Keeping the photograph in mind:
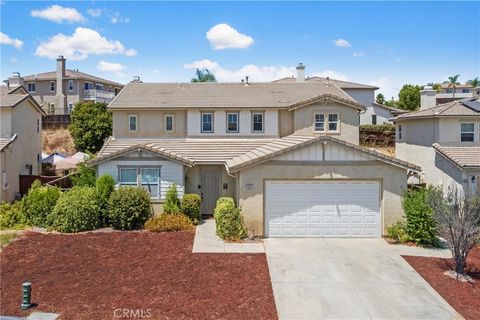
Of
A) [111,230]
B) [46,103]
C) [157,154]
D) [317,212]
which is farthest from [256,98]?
[46,103]

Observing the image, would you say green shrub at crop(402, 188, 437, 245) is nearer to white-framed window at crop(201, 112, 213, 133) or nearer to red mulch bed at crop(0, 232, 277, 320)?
red mulch bed at crop(0, 232, 277, 320)

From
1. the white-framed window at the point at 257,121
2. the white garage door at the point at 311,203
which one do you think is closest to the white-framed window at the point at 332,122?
the white-framed window at the point at 257,121

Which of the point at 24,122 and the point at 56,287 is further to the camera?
the point at 24,122

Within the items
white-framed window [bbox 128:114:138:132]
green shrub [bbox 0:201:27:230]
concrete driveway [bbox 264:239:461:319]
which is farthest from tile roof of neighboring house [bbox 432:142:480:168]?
green shrub [bbox 0:201:27:230]

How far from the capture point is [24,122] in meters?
24.8

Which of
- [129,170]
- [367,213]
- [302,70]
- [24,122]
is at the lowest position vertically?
[367,213]

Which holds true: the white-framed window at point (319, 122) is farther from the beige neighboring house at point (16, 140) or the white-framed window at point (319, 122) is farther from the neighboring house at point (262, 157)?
the beige neighboring house at point (16, 140)

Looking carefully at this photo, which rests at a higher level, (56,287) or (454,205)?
(454,205)

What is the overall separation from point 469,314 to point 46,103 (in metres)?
49.6

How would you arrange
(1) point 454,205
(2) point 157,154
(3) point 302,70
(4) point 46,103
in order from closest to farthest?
(1) point 454,205
(2) point 157,154
(3) point 302,70
(4) point 46,103

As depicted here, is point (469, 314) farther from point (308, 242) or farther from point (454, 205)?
point (308, 242)

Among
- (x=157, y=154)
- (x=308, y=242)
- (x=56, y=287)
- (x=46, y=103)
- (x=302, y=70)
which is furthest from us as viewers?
(x=46, y=103)

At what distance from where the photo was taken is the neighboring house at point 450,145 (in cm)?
2092

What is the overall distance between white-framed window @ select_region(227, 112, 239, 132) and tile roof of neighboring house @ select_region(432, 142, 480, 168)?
37.5 ft
